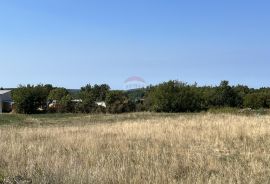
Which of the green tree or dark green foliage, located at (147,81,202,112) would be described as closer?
dark green foliage, located at (147,81,202,112)

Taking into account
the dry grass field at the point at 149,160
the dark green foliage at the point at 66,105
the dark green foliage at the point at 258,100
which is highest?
the dark green foliage at the point at 258,100

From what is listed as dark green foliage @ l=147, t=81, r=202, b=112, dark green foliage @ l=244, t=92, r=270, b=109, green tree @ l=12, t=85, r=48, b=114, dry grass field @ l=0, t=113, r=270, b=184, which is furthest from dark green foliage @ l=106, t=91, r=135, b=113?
dry grass field @ l=0, t=113, r=270, b=184

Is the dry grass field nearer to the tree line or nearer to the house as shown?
the tree line

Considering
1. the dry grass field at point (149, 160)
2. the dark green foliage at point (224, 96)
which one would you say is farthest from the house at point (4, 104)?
the dry grass field at point (149, 160)

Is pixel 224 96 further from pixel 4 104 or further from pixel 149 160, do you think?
pixel 149 160

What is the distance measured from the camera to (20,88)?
7269cm

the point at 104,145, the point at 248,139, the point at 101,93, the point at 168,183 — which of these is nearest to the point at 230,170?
the point at 168,183

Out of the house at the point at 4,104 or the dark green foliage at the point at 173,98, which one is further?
the house at the point at 4,104

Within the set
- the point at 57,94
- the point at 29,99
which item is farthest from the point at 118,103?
the point at 29,99

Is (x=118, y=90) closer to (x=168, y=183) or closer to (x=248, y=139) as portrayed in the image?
(x=248, y=139)

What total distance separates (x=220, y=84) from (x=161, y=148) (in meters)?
78.0

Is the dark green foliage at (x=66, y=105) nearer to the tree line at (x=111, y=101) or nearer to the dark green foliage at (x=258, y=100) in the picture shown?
the tree line at (x=111, y=101)

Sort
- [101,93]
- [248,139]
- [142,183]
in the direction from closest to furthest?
[142,183]
[248,139]
[101,93]

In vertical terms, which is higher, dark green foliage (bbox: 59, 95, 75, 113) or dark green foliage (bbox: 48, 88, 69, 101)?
dark green foliage (bbox: 48, 88, 69, 101)
